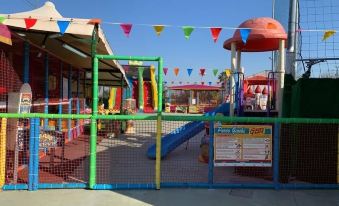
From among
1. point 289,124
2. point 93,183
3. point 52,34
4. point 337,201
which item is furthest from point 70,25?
point 337,201

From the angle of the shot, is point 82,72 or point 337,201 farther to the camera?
point 82,72

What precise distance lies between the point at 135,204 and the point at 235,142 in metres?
2.09

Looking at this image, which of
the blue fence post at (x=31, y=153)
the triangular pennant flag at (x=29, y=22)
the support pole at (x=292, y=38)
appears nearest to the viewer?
the blue fence post at (x=31, y=153)

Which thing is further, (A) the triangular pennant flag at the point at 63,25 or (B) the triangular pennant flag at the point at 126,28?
(B) the triangular pennant flag at the point at 126,28

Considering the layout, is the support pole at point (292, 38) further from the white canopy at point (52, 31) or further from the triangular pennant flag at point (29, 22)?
the triangular pennant flag at point (29, 22)

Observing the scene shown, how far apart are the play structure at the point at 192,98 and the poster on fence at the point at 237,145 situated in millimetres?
31118

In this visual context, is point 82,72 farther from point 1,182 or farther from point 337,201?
point 337,201

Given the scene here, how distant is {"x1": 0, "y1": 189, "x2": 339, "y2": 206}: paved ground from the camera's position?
18.7ft

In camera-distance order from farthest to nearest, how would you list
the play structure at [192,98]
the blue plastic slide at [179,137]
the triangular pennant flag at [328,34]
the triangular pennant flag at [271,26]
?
the play structure at [192,98] < the blue plastic slide at [179,137] < the triangular pennant flag at [271,26] < the triangular pennant flag at [328,34]

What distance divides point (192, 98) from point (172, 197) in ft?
131

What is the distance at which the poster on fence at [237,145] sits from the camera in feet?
21.5

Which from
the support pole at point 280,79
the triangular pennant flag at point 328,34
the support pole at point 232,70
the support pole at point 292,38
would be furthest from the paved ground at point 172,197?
the triangular pennant flag at point 328,34

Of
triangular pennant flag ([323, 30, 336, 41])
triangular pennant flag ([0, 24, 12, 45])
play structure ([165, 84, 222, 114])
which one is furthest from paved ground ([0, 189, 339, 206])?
play structure ([165, 84, 222, 114])

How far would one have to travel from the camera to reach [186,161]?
10.1 meters
